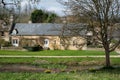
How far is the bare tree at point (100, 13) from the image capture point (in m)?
25.6

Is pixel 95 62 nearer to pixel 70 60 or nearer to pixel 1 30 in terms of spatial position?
Answer: pixel 70 60

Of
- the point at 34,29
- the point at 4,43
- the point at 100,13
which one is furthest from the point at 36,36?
the point at 100,13

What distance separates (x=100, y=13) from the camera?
25.8 metres

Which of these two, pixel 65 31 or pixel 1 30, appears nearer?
pixel 65 31

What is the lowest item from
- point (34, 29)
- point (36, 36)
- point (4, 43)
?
point (4, 43)

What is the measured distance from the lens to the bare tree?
84.1 feet

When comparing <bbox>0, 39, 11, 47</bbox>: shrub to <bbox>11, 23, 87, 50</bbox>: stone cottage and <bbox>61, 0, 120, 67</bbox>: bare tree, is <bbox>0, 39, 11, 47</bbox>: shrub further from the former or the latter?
<bbox>61, 0, 120, 67</bbox>: bare tree

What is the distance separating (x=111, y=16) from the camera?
26.0 meters

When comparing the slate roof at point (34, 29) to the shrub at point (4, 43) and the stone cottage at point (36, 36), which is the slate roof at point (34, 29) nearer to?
the stone cottage at point (36, 36)

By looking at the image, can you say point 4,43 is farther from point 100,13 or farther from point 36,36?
point 100,13

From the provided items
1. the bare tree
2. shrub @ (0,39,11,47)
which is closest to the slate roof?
shrub @ (0,39,11,47)

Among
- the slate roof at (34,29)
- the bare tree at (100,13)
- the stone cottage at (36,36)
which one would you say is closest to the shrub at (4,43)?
the stone cottage at (36,36)

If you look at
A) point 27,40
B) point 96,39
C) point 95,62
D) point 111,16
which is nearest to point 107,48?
point 96,39

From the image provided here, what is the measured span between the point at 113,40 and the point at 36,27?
37.3m
